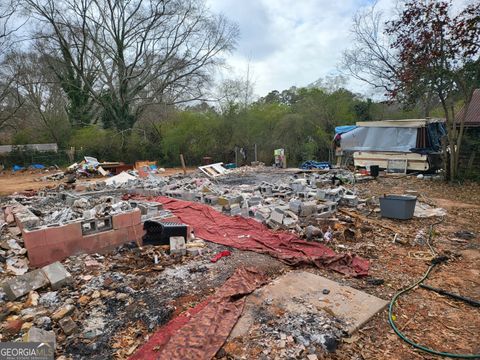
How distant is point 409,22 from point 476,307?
10.4 metres

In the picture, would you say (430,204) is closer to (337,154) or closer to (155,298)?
(155,298)

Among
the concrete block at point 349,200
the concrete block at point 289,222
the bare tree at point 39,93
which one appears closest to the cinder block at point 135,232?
the concrete block at point 289,222

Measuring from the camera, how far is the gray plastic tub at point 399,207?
6293 mm

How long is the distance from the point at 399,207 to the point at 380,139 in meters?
9.39

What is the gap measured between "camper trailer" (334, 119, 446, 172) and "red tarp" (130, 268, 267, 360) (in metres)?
12.6

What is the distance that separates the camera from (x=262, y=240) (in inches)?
205

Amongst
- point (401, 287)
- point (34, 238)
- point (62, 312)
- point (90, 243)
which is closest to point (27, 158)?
point (90, 243)

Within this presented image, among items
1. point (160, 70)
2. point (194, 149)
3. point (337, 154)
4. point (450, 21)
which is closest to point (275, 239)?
point (450, 21)

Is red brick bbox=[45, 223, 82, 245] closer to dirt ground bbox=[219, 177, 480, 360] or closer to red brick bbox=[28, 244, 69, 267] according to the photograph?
red brick bbox=[28, 244, 69, 267]

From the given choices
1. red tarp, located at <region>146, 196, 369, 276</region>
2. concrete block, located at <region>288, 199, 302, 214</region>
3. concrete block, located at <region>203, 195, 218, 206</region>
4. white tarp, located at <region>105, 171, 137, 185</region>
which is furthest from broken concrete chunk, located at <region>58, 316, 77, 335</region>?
white tarp, located at <region>105, 171, 137, 185</region>

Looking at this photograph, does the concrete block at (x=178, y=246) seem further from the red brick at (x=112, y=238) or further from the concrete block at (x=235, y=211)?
the concrete block at (x=235, y=211)

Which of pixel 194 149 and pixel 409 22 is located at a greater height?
pixel 409 22

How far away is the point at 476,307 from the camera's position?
10.8ft

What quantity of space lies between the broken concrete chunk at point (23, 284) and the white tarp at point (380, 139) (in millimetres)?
14273
